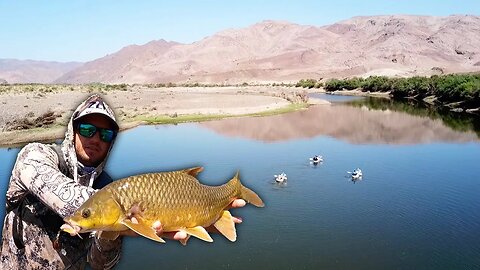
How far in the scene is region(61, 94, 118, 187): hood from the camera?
104 inches

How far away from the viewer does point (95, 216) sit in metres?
2.14

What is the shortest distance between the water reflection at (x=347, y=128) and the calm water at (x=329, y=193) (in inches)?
6.8

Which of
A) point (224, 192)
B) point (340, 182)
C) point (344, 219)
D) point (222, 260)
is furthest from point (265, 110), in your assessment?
point (224, 192)

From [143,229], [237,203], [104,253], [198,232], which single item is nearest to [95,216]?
[143,229]

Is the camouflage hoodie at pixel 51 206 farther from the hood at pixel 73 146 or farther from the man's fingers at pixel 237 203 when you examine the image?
the man's fingers at pixel 237 203

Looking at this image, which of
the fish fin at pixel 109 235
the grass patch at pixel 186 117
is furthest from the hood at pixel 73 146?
the grass patch at pixel 186 117

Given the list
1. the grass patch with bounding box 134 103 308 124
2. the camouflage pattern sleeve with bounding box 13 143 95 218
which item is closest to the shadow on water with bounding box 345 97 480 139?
the grass patch with bounding box 134 103 308 124

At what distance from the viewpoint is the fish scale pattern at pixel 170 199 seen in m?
2.31

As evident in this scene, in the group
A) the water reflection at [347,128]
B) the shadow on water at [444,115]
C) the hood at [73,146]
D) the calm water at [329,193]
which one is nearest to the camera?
the hood at [73,146]

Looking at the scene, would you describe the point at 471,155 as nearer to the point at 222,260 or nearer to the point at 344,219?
the point at 344,219

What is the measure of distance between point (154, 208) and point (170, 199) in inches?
4.2

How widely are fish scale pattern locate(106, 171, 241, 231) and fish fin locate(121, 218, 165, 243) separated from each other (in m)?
0.08

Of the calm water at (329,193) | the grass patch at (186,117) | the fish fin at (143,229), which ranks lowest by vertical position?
the grass patch at (186,117)

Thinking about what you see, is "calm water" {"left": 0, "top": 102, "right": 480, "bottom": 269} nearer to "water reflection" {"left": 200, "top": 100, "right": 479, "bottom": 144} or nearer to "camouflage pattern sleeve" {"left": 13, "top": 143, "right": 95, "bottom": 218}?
"water reflection" {"left": 200, "top": 100, "right": 479, "bottom": 144}
